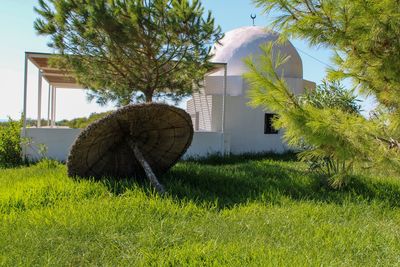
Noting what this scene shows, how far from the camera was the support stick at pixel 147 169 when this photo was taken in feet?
18.3

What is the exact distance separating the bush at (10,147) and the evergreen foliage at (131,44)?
78.6 inches

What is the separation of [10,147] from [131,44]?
384 cm

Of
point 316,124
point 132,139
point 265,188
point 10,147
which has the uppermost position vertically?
point 316,124

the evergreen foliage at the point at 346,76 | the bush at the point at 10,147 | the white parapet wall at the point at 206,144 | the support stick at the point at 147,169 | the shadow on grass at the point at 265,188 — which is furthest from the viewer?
the white parapet wall at the point at 206,144

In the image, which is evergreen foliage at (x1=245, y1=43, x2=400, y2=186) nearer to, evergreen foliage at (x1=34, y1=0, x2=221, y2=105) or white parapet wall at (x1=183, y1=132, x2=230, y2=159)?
evergreen foliage at (x1=34, y1=0, x2=221, y2=105)

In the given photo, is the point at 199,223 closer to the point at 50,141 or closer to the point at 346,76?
the point at 346,76

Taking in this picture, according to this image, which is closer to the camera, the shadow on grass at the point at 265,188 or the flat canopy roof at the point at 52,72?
the shadow on grass at the point at 265,188

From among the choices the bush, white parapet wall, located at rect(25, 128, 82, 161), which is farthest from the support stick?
the bush

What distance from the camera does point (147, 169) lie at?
5.93m

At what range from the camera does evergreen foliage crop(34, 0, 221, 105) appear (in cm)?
876

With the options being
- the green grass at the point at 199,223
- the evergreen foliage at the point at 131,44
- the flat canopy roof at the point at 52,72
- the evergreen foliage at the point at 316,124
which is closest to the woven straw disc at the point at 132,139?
the green grass at the point at 199,223

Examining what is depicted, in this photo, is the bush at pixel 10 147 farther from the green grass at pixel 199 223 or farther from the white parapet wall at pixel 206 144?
the white parapet wall at pixel 206 144

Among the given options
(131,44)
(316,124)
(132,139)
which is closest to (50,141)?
(131,44)

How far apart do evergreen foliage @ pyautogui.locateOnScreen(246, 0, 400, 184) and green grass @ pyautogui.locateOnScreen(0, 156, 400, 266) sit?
0.88 meters
